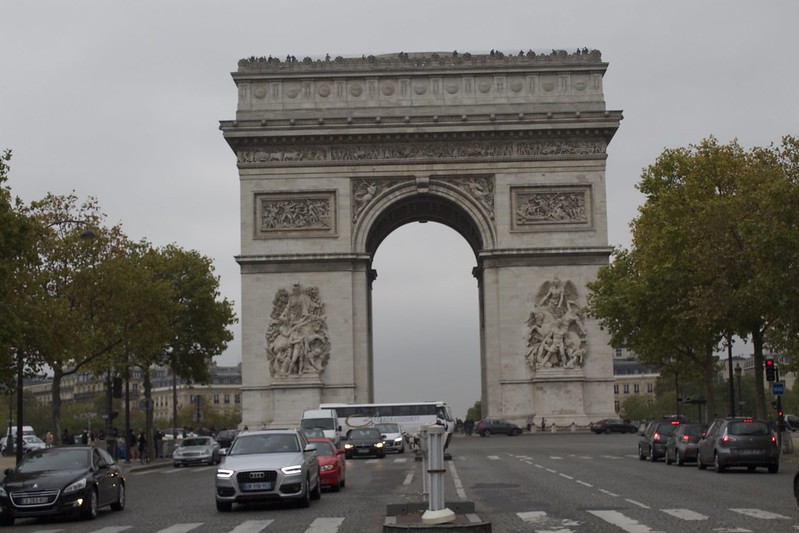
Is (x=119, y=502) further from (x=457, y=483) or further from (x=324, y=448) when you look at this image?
(x=457, y=483)

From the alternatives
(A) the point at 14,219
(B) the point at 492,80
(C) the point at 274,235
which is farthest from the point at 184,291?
(A) the point at 14,219

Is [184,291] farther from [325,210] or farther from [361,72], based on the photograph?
[361,72]

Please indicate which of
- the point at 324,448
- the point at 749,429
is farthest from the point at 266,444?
the point at 749,429

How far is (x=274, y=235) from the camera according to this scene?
66.8 m

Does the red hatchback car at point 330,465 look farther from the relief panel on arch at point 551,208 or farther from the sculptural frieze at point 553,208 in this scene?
the sculptural frieze at point 553,208

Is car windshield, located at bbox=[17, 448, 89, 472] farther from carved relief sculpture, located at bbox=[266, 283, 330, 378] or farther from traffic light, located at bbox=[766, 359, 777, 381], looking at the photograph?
carved relief sculpture, located at bbox=[266, 283, 330, 378]

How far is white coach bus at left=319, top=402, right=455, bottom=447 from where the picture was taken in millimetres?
62031

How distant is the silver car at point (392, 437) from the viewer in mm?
56294

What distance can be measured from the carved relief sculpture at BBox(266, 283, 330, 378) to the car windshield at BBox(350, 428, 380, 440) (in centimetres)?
1382

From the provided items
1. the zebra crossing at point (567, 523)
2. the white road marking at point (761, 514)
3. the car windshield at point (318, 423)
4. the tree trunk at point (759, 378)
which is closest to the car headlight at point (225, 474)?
the zebra crossing at point (567, 523)

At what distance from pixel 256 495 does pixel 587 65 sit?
47.4 meters

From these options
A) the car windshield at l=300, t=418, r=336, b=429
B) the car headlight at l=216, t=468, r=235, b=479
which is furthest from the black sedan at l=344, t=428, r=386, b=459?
the car headlight at l=216, t=468, r=235, b=479

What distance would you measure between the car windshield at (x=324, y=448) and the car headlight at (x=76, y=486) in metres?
6.92

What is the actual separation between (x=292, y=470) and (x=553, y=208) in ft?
146
